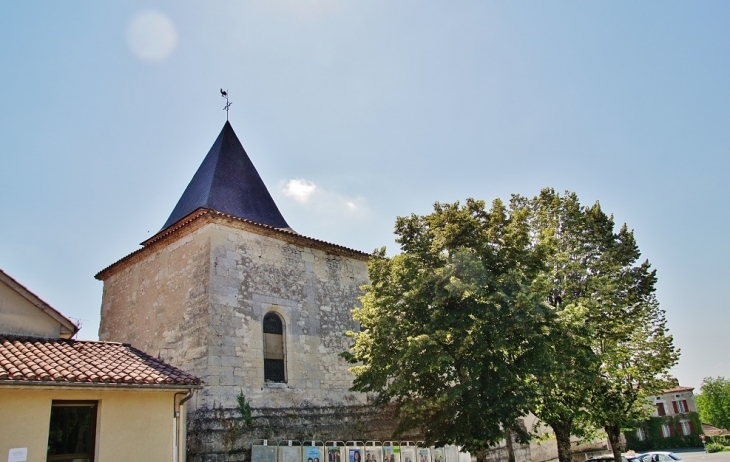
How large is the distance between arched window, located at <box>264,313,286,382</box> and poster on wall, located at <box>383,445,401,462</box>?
144 inches

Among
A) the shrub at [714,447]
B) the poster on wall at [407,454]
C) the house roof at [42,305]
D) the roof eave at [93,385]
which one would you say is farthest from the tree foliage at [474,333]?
the shrub at [714,447]

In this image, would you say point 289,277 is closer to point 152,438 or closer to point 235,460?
point 235,460

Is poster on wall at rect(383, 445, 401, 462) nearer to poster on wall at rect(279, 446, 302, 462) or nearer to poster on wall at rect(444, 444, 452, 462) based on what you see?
poster on wall at rect(444, 444, 452, 462)

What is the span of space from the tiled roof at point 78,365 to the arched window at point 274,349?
3.57 metres

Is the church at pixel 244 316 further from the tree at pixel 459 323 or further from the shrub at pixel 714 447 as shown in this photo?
the shrub at pixel 714 447

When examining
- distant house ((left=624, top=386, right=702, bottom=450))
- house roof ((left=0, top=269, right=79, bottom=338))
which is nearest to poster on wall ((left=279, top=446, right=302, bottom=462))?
house roof ((left=0, top=269, right=79, bottom=338))

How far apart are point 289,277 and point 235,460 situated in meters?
4.81

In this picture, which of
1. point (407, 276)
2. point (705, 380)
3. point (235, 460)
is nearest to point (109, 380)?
point (235, 460)

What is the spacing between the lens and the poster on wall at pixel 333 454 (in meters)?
8.80

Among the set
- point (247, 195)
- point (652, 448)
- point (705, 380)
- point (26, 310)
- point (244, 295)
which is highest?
point (247, 195)

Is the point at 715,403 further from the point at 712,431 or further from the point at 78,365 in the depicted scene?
the point at 78,365

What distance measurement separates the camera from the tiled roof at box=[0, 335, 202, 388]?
6.37 m

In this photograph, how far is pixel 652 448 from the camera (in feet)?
114

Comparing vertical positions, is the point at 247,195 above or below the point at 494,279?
above
